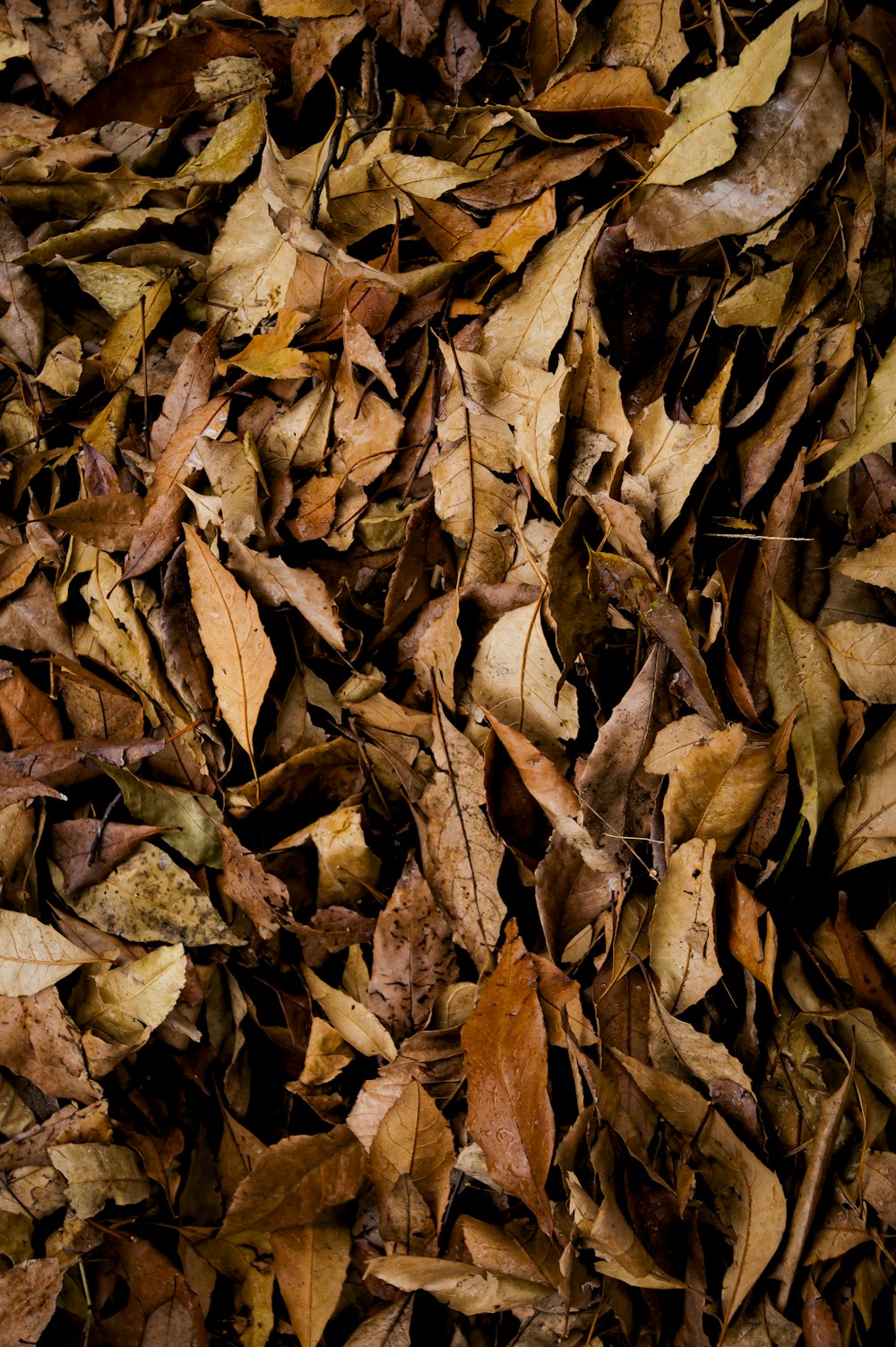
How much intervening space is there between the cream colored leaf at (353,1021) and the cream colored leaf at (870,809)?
583 millimetres

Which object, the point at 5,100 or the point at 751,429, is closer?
the point at 751,429

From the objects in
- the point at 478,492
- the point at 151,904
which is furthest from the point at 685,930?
the point at 151,904

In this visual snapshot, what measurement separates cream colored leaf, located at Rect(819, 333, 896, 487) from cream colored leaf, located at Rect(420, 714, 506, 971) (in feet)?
1.76

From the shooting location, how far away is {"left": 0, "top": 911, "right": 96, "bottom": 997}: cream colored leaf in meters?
1.19

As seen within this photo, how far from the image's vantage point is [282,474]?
→ 1249mm

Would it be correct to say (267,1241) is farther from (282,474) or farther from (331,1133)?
(282,474)

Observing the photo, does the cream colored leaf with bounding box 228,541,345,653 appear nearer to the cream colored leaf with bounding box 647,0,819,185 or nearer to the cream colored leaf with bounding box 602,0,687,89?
the cream colored leaf with bounding box 647,0,819,185

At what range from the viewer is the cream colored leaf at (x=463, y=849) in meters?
1.10

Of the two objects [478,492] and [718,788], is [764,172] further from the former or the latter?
[718,788]


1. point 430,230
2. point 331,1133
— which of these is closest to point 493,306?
point 430,230

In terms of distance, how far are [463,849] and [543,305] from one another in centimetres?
71

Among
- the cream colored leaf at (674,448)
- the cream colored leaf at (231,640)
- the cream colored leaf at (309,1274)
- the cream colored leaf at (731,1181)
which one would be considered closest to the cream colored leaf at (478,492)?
the cream colored leaf at (674,448)

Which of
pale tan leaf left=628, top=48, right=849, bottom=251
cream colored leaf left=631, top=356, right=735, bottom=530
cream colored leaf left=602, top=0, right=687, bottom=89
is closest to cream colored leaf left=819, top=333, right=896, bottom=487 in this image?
cream colored leaf left=631, top=356, right=735, bottom=530

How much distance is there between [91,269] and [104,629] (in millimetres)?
539
